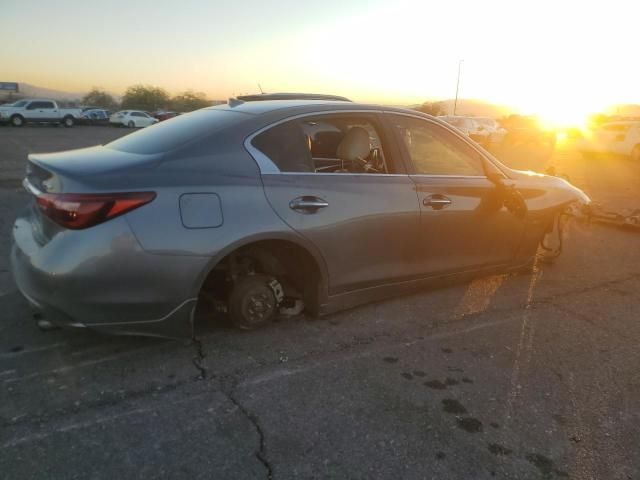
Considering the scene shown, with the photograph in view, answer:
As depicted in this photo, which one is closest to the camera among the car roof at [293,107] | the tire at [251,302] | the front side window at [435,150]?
the tire at [251,302]

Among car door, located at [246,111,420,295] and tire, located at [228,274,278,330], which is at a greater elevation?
car door, located at [246,111,420,295]

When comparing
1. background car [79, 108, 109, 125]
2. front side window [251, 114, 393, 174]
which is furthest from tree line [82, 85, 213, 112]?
front side window [251, 114, 393, 174]

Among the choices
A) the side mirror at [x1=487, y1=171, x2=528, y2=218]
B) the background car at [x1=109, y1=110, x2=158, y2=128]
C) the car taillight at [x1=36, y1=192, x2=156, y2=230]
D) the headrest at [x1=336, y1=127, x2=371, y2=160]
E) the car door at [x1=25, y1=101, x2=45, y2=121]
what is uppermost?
the headrest at [x1=336, y1=127, x2=371, y2=160]

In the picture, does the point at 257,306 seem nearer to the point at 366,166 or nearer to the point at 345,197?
the point at 345,197

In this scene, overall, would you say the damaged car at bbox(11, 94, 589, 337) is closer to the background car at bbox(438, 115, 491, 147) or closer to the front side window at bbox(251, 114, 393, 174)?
the front side window at bbox(251, 114, 393, 174)

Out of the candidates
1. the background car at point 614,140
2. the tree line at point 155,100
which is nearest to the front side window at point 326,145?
the background car at point 614,140

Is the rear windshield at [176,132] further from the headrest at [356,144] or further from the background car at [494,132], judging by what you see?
the background car at [494,132]

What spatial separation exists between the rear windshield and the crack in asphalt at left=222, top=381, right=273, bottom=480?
1472 mm

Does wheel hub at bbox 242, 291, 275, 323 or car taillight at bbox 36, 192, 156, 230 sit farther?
wheel hub at bbox 242, 291, 275, 323

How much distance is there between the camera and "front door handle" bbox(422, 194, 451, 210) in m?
3.88

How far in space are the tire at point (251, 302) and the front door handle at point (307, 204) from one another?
1.76ft

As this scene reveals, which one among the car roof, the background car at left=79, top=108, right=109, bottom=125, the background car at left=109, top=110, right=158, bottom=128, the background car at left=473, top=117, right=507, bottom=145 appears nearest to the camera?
the car roof

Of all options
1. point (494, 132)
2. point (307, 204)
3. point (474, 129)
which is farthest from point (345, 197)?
point (494, 132)

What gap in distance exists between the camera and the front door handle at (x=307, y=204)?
3.28 metres
